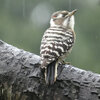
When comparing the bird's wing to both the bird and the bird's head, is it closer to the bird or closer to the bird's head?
the bird

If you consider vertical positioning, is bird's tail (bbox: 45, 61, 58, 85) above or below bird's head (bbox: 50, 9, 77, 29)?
below

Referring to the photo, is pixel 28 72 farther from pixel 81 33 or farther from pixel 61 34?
pixel 81 33

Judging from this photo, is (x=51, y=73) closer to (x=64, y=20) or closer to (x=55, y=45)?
(x=55, y=45)

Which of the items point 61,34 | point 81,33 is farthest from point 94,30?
point 61,34

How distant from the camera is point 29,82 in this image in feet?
16.2

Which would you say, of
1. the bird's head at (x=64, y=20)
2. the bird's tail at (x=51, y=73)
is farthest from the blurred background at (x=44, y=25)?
the bird's tail at (x=51, y=73)

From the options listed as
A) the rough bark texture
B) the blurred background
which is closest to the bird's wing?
the rough bark texture

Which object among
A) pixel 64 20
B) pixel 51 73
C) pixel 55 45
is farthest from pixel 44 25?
pixel 51 73

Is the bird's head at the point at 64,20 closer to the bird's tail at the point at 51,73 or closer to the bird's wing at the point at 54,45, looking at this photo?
the bird's wing at the point at 54,45

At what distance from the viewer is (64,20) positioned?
6.63 m

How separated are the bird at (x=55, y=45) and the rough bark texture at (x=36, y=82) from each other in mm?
67

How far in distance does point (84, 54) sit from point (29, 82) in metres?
14.5

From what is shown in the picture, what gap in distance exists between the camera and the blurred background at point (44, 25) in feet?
64.1

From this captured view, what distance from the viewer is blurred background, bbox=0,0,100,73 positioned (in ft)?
64.1
